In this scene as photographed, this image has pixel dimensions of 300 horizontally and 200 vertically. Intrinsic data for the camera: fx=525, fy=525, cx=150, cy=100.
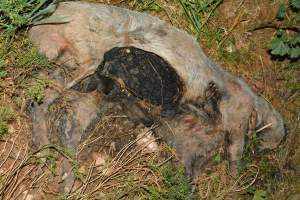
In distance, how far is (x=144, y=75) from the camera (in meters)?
4.01

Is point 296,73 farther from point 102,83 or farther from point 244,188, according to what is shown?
point 102,83

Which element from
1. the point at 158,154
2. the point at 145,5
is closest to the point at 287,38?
the point at 145,5

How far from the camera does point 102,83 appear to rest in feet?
12.9

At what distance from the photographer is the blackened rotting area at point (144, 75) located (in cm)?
395

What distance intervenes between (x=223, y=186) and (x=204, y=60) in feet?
3.63

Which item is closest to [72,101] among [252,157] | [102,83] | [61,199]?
[102,83]

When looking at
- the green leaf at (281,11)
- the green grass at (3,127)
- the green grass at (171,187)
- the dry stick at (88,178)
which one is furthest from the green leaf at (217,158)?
the green grass at (3,127)

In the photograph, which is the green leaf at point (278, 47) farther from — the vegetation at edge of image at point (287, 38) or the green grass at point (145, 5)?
the green grass at point (145, 5)

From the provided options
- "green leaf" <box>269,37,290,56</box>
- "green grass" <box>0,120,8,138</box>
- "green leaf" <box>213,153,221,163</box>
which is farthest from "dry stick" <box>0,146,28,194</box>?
"green leaf" <box>269,37,290,56</box>

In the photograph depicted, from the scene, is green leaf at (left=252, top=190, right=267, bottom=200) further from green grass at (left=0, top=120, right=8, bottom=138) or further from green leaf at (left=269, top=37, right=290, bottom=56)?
green grass at (left=0, top=120, right=8, bottom=138)

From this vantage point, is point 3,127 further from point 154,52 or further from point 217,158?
point 217,158

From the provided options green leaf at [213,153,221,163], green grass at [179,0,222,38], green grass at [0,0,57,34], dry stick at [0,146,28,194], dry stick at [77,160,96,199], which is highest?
green grass at [0,0,57,34]

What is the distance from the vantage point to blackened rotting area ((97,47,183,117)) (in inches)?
155

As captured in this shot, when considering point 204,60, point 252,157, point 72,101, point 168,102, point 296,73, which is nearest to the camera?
point 72,101
